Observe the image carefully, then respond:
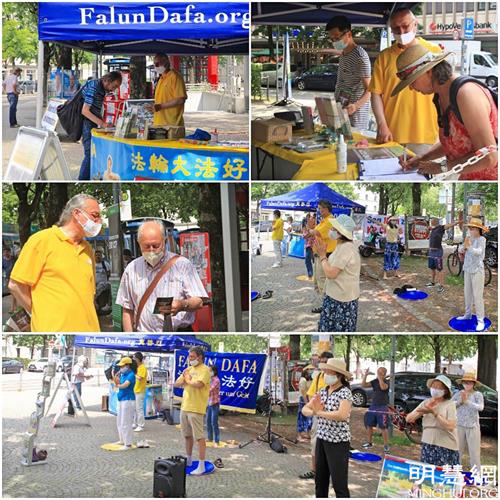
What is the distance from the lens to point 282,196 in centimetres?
636

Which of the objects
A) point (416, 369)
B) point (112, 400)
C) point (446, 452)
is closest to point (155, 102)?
point (112, 400)

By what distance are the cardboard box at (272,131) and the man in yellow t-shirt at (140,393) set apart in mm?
1875

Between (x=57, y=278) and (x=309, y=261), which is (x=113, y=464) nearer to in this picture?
(x=57, y=278)

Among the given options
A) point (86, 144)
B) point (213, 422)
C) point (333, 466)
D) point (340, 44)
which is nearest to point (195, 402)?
point (213, 422)

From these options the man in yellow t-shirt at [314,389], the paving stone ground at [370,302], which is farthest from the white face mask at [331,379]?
the paving stone ground at [370,302]

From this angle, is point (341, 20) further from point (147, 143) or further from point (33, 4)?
point (33, 4)

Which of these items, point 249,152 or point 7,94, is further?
point 7,94

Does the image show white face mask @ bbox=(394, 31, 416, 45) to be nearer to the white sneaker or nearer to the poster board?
the poster board

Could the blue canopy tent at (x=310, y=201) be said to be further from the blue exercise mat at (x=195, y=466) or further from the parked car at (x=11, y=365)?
the parked car at (x=11, y=365)

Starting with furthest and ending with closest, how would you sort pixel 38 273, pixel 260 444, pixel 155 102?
1. pixel 155 102
2. pixel 260 444
3. pixel 38 273

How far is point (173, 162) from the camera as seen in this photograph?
21.5 ft

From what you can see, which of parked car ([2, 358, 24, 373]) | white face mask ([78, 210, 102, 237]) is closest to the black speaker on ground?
parked car ([2, 358, 24, 373])

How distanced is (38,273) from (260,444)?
2044mm

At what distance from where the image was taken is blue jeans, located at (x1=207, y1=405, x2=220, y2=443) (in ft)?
21.5
